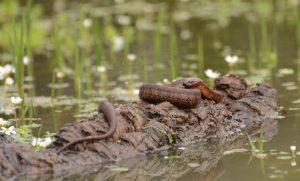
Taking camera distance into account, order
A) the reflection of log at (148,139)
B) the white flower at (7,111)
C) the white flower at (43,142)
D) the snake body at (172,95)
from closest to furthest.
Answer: the reflection of log at (148,139) → the white flower at (43,142) → the snake body at (172,95) → the white flower at (7,111)

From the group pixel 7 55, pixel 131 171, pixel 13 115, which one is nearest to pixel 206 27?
pixel 7 55

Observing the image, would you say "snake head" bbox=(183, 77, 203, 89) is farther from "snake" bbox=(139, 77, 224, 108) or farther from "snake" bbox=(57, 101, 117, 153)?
"snake" bbox=(57, 101, 117, 153)

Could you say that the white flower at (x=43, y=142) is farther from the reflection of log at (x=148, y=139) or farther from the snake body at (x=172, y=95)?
the snake body at (x=172, y=95)

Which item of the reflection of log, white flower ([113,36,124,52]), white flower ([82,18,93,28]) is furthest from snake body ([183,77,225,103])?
white flower ([82,18,93,28])

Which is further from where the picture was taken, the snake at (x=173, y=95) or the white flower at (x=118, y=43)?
the white flower at (x=118, y=43)

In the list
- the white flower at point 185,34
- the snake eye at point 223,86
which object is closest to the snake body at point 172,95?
the snake eye at point 223,86

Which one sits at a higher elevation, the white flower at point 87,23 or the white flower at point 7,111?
the white flower at point 87,23

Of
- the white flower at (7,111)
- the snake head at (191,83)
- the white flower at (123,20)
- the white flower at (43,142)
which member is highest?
the white flower at (123,20)

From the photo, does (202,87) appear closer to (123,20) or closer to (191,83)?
(191,83)
